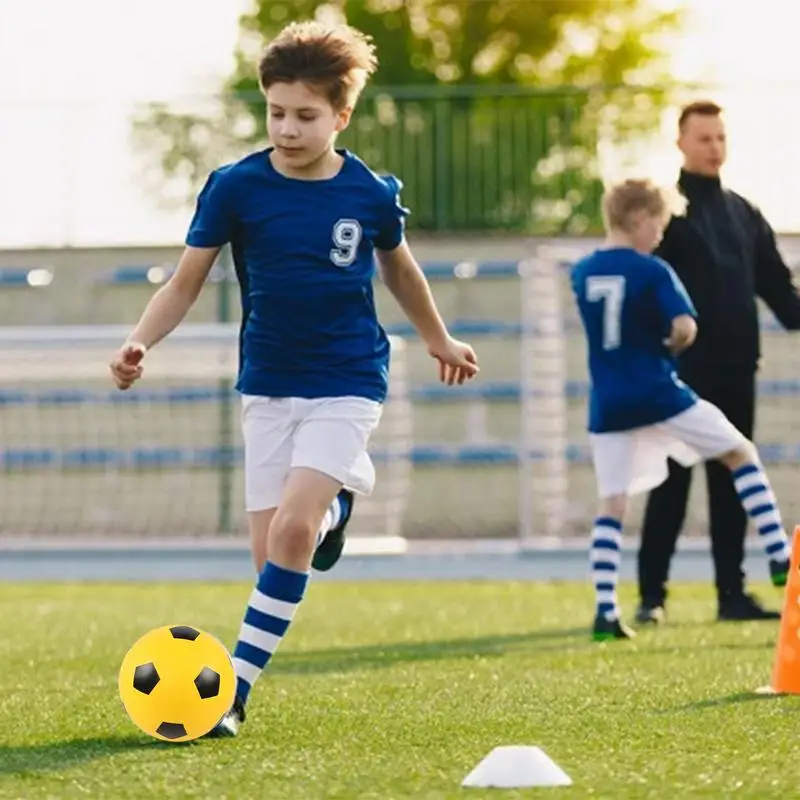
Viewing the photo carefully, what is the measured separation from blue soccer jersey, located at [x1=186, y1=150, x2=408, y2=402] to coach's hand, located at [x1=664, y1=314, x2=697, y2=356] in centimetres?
257

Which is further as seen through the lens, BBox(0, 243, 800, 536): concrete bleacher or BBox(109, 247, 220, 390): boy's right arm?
BBox(0, 243, 800, 536): concrete bleacher

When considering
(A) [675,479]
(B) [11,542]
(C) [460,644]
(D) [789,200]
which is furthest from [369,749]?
(D) [789,200]

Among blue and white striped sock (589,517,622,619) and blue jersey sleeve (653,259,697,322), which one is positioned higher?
blue jersey sleeve (653,259,697,322)

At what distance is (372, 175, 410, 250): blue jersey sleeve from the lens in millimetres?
5676

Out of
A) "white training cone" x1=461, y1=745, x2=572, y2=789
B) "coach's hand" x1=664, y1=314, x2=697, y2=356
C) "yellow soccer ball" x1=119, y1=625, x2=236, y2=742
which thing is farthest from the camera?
"coach's hand" x1=664, y1=314, x2=697, y2=356

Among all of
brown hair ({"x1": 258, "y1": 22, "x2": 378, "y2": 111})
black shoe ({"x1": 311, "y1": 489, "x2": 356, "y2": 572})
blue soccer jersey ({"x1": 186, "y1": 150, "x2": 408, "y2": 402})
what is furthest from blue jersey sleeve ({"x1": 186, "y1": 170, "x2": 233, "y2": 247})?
black shoe ({"x1": 311, "y1": 489, "x2": 356, "y2": 572})

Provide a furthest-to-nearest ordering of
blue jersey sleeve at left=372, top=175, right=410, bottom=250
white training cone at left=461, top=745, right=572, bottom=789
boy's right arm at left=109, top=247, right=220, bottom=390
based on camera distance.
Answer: blue jersey sleeve at left=372, top=175, right=410, bottom=250 → boy's right arm at left=109, top=247, right=220, bottom=390 → white training cone at left=461, top=745, right=572, bottom=789

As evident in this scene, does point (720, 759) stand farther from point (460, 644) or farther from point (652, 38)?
point (652, 38)

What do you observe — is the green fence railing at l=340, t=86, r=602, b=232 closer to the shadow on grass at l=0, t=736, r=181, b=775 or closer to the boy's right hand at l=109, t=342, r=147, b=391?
the boy's right hand at l=109, t=342, r=147, b=391

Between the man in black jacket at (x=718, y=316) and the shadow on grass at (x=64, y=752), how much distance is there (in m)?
4.14

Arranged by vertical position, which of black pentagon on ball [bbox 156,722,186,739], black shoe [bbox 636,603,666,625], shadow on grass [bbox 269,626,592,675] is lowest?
black shoe [bbox 636,603,666,625]

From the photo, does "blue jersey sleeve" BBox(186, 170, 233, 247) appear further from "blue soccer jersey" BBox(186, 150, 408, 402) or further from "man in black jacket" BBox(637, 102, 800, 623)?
"man in black jacket" BBox(637, 102, 800, 623)

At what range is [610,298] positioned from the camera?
8195mm

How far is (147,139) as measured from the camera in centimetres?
1939
